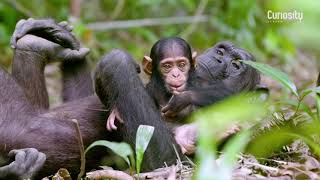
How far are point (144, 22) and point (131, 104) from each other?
5299 mm

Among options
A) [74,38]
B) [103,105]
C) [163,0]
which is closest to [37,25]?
[74,38]

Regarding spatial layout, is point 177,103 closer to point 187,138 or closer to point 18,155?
point 187,138

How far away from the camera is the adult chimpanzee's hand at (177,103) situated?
12.8 ft

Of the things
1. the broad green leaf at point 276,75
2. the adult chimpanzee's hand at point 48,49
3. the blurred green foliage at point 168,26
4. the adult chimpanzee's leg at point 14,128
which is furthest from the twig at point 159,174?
the blurred green foliage at point 168,26

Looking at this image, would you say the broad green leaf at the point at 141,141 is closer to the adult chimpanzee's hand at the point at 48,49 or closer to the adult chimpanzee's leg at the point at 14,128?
the adult chimpanzee's leg at the point at 14,128

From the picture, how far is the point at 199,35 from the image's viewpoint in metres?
9.43

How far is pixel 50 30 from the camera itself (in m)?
4.51

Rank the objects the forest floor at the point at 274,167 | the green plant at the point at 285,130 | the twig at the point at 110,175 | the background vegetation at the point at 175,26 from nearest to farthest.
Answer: the forest floor at the point at 274,167
the green plant at the point at 285,130
the twig at the point at 110,175
the background vegetation at the point at 175,26

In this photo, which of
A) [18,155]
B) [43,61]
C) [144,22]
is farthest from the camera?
[144,22]

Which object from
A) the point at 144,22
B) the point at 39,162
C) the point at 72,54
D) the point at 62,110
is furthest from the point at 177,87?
the point at 144,22

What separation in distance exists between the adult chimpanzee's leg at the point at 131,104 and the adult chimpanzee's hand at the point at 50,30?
93 cm

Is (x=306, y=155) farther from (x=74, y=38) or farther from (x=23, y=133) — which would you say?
(x=74, y=38)

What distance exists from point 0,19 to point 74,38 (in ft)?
13.9

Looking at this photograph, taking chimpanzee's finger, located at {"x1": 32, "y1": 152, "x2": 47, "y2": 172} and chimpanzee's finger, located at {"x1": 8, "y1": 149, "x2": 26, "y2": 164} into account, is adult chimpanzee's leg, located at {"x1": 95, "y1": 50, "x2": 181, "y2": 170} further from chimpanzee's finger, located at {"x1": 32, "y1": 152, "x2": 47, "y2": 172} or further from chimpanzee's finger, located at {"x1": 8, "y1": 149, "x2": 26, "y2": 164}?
chimpanzee's finger, located at {"x1": 8, "y1": 149, "x2": 26, "y2": 164}
